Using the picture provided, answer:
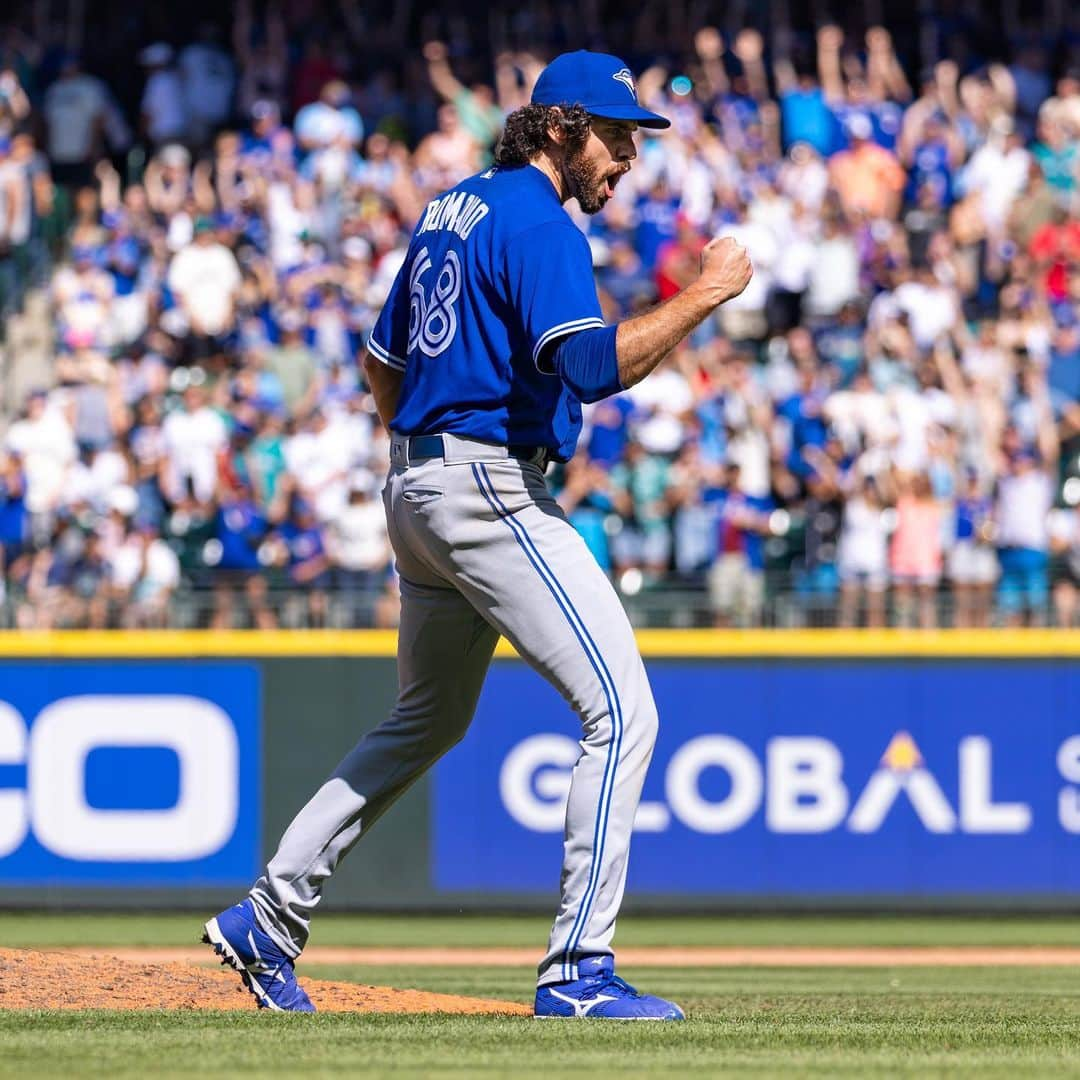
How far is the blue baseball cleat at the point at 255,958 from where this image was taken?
→ 5.54 meters

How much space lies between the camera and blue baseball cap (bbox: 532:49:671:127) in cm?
540

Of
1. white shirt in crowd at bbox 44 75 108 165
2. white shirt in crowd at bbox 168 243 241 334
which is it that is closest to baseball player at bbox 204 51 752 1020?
white shirt in crowd at bbox 168 243 241 334

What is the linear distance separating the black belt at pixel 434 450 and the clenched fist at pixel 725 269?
2.00ft

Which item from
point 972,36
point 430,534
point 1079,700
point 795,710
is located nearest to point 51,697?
point 795,710

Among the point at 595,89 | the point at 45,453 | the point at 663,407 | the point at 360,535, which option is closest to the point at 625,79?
the point at 595,89

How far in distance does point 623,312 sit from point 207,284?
2.84 m

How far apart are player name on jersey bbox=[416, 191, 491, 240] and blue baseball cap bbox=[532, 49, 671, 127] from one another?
0.99 feet

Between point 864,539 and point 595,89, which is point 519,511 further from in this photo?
point 864,539

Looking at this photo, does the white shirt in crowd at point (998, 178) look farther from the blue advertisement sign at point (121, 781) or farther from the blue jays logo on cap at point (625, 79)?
the blue jays logo on cap at point (625, 79)

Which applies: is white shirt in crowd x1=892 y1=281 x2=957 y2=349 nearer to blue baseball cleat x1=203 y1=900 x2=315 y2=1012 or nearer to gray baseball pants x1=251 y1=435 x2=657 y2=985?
gray baseball pants x1=251 y1=435 x2=657 y2=985

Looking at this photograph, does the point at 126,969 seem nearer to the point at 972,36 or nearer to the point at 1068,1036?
the point at 1068,1036

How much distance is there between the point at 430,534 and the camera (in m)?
5.36

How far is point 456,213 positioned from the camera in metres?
5.45

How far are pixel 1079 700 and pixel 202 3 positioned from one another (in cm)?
1032
